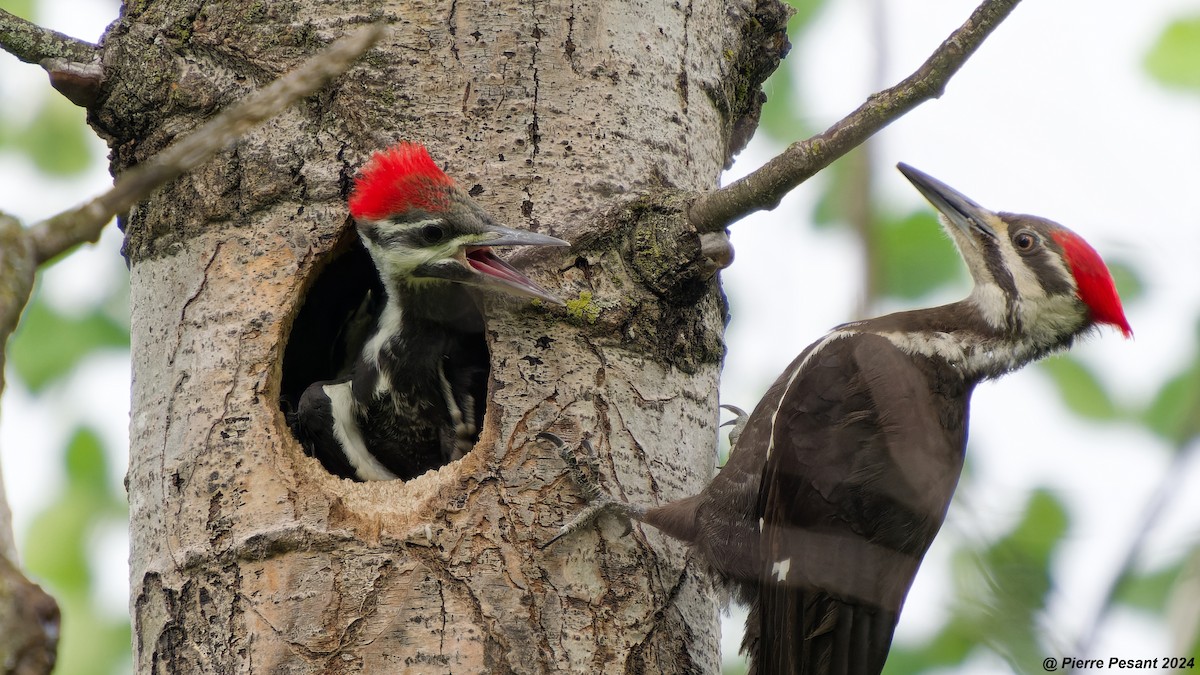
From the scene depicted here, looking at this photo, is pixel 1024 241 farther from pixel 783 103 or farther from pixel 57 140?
pixel 57 140

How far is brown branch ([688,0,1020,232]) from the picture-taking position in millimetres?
2074

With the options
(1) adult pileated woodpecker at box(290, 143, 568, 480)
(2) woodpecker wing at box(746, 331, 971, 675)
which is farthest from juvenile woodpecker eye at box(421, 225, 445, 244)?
(2) woodpecker wing at box(746, 331, 971, 675)

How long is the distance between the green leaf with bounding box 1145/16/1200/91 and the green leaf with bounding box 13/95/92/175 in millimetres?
4151

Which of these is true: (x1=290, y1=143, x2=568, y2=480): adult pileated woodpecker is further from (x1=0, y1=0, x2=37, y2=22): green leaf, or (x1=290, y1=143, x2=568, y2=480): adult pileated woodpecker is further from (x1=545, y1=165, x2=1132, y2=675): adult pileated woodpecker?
(x1=0, y1=0, x2=37, y2=22): green leaf

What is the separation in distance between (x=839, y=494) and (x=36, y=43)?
2.08 meters

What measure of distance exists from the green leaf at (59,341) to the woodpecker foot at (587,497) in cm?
292

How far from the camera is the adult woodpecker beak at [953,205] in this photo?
348 centimetres

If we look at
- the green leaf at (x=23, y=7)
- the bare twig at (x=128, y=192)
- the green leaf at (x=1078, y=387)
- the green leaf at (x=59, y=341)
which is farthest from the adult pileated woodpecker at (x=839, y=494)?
the green leaf at (x=23, y=7)

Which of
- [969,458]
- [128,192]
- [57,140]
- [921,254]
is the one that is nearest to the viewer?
[128,192]

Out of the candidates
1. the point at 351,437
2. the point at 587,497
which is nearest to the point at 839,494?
the point at 587,497

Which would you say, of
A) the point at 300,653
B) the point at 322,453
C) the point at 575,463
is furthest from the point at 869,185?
the point at 322,453

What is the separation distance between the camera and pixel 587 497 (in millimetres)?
2402

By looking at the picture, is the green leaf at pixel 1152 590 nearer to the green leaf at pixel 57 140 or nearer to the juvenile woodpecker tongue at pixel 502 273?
the juvenile woodpecker tongue at pixel 502 273

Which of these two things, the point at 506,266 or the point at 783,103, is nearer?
the point at 506,266
